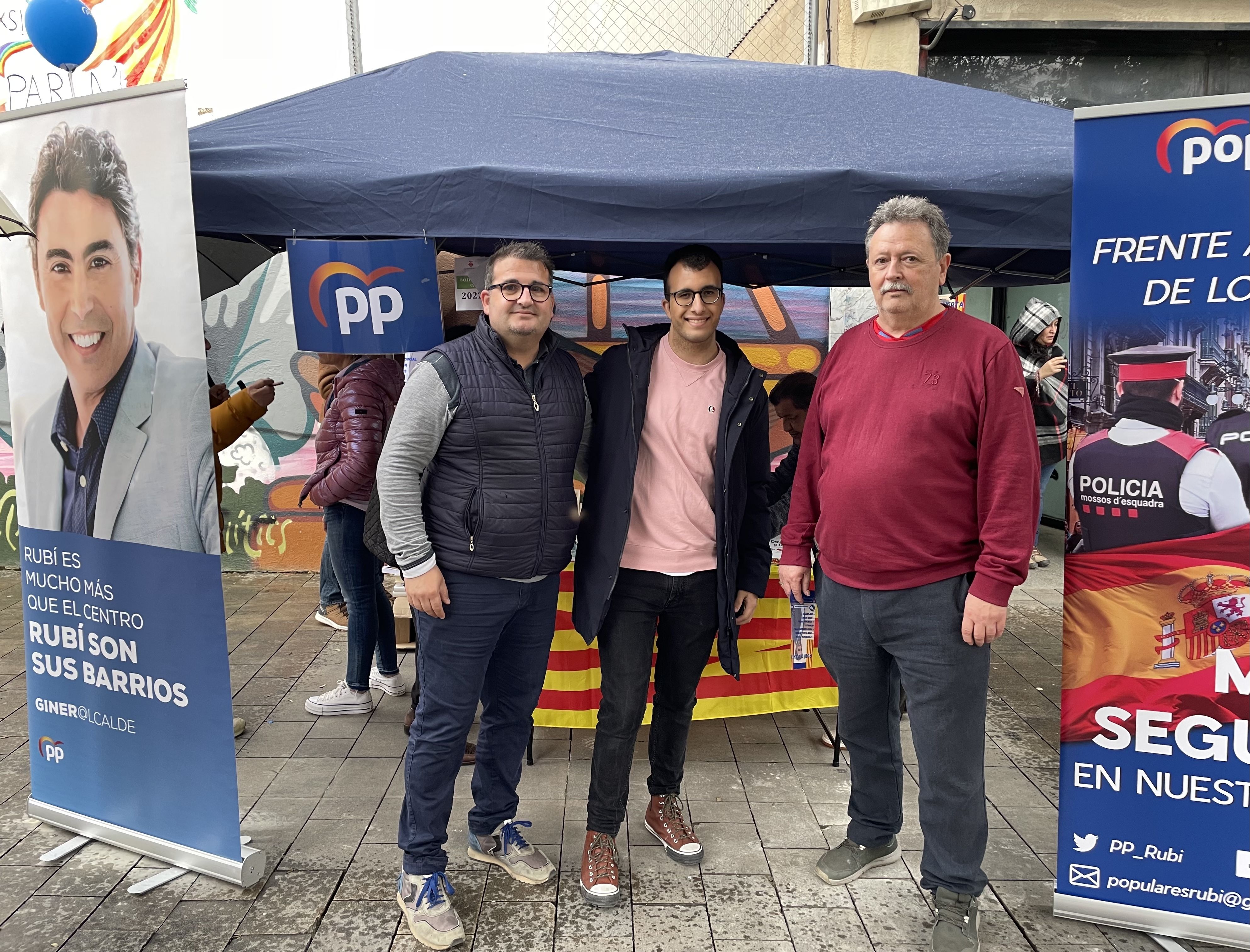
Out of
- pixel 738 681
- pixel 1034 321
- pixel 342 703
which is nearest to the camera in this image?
pixel 738 681

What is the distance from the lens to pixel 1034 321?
661cm

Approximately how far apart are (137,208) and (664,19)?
484 centimetres

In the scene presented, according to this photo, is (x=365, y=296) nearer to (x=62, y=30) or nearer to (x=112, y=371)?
(x=112, y=371)

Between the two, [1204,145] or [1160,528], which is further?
[1160,528]

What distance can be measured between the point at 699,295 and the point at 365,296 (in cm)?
116

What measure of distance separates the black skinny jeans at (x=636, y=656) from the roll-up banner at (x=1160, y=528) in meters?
1.10

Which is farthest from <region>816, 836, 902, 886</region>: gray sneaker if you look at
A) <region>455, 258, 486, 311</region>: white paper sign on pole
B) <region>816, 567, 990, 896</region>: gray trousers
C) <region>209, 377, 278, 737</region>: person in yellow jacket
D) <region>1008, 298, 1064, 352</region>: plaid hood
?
<region>1008, 298, 1064, 352</region>: plaid hood

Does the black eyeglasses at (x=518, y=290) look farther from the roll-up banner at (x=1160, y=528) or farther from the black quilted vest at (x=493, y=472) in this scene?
the roll-up banner at (x=1160, y=528)

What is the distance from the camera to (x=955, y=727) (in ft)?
8.34

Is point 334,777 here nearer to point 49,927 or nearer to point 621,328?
point 49,927

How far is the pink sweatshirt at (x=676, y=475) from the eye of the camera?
2799 mm

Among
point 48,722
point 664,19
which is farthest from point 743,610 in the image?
point 664,19

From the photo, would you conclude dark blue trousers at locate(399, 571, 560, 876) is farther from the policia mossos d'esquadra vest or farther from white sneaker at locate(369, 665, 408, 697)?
the policia mossos d'esquadra vest

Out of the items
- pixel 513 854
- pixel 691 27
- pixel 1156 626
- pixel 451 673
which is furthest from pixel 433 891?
pixel 691 27
